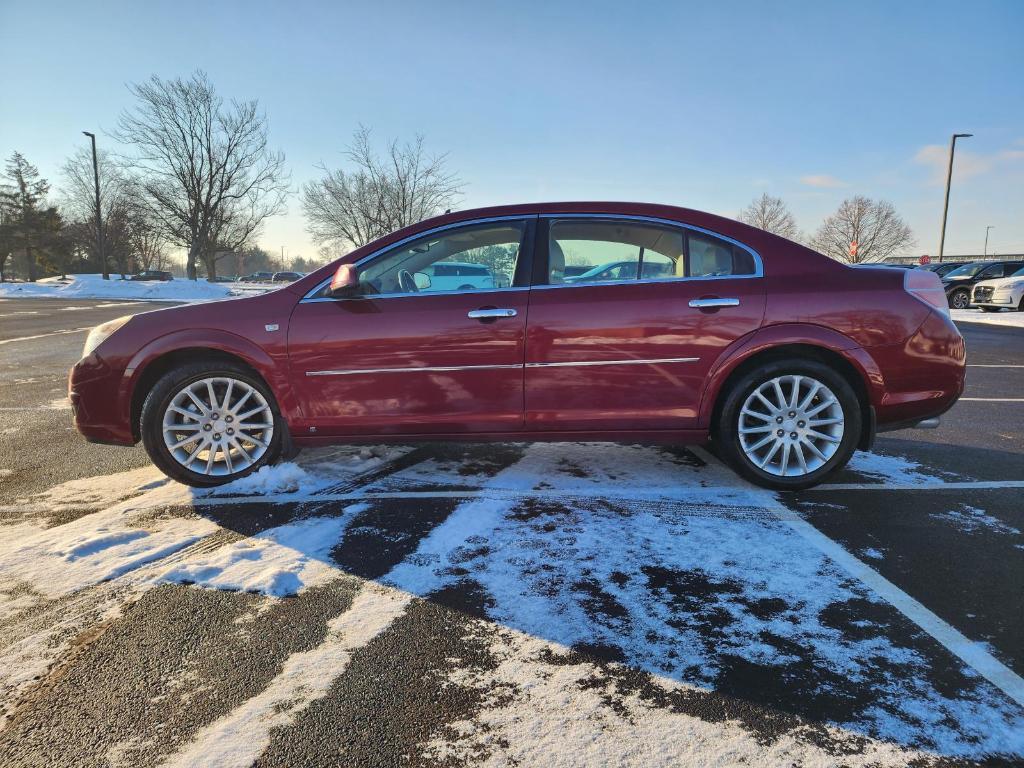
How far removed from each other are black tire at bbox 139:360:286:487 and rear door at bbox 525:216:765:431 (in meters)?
1.64

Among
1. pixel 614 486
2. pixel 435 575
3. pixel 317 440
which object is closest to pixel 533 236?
pixel 614 486

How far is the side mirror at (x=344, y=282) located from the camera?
329cm

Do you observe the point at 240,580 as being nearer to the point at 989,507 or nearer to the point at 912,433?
the point at 989,507

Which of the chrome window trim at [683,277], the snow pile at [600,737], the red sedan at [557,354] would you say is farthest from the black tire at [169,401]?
the snow pile at [600,737]

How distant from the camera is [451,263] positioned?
3.54m

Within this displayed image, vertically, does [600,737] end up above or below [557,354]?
below

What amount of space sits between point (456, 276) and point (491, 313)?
0.39m

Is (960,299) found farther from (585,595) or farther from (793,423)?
(585,595)

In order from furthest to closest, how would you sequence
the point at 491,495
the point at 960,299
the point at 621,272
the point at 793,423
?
the point at 960,299 < the point at 621,272 < the point at 793,423 < the point at 491,495

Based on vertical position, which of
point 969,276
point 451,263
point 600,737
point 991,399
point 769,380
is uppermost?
point 969,276

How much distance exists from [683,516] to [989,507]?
171cm

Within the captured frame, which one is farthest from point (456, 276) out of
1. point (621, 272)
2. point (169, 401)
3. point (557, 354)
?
point (169, 401)

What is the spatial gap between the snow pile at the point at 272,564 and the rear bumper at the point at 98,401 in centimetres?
145

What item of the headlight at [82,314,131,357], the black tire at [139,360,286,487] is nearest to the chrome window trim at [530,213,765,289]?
the black tire at [139,360,286,487]
